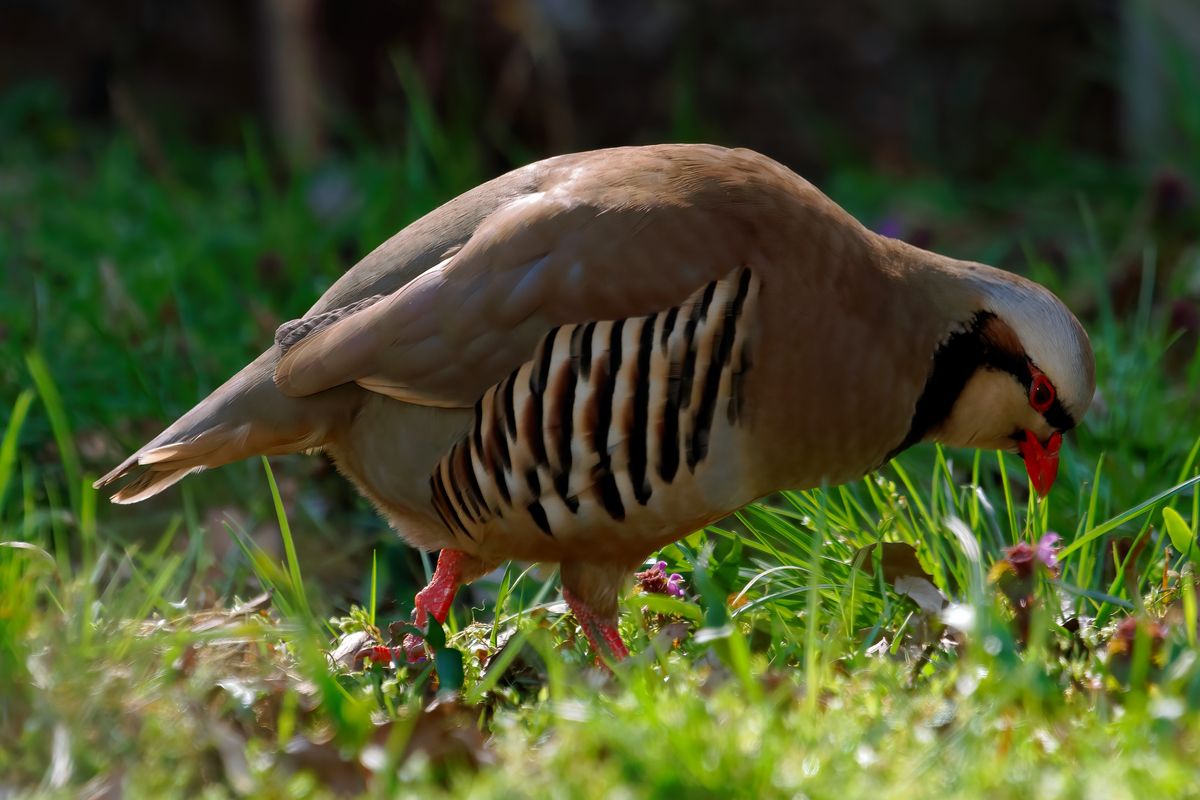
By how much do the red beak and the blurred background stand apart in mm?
1653

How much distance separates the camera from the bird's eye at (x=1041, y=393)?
3.30m

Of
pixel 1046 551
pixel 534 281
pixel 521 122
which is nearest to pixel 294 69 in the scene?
pixel 521 122

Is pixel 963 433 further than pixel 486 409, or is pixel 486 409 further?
pixel 963 433

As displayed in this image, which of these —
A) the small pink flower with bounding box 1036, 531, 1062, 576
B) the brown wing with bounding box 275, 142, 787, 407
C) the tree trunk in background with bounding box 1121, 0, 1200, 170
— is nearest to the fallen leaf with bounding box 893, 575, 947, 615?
the small pink flower with bounding box 1036, 531, 1062, 576

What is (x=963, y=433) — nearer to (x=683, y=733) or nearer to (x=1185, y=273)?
(x=683, y=733)

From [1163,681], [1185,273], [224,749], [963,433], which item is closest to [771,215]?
[963,433]

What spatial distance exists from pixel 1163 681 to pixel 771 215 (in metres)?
1.27

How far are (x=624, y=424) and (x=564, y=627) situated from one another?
57 cm

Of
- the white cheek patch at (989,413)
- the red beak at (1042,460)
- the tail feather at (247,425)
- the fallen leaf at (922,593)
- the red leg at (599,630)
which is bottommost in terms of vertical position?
the red leg at (599,630)

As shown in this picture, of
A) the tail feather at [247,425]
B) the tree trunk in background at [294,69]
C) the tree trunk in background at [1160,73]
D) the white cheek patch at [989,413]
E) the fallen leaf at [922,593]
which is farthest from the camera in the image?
the tree trunk in background at [294,69]

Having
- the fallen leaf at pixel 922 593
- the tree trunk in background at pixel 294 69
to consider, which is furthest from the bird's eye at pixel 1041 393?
the tree trunk in background at pixel 294 69

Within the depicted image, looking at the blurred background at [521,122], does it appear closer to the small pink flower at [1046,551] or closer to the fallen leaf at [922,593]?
the fallen leaf at [922,593]

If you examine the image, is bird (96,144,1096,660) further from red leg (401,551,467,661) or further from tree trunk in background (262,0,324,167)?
tree trunk in background (262,0,324,167)

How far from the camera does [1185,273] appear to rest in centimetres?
520
